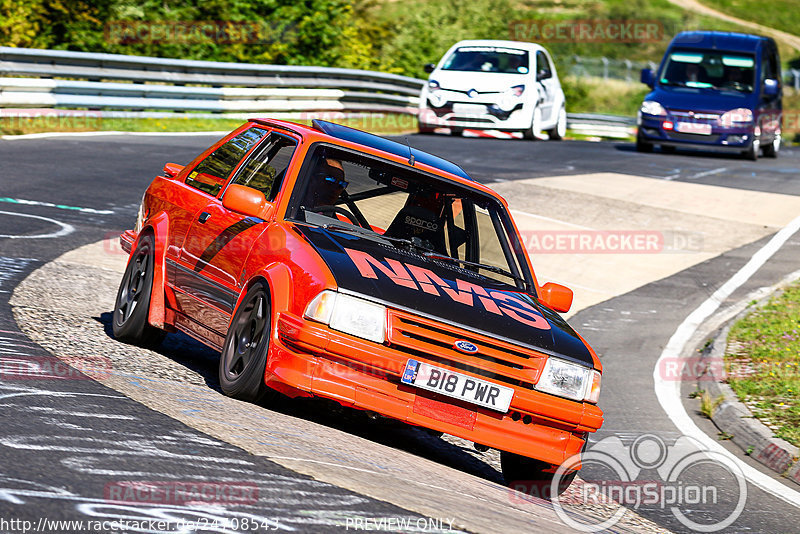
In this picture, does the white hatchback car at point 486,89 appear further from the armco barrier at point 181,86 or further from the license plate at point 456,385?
the license plate at point 456,385

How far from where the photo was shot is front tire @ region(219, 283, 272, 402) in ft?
18.3

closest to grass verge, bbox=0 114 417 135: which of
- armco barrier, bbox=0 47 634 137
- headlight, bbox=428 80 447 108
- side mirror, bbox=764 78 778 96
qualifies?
armco barrier, bbox=0 47 634 137

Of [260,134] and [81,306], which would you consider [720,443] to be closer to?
[260,134]

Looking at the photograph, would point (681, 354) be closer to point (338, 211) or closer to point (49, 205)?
point (338, 211)

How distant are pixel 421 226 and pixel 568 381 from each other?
1530 mm

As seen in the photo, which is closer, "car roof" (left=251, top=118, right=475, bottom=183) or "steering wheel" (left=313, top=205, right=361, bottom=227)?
"steering wheel" (left=313, top=205, right=361, bottom=227)

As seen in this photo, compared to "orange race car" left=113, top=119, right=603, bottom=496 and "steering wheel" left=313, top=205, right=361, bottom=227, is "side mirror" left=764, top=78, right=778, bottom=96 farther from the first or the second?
"steering wheel" left=313, top=205, right=361, bottom=227

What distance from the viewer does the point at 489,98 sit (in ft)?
73.9

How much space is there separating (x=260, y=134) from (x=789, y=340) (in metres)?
5.37

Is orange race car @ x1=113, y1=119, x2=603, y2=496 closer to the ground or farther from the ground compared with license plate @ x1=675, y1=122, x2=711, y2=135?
farther from the ground

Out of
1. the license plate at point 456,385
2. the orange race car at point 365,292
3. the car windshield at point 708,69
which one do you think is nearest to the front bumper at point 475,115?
the car windshield at point 708,69

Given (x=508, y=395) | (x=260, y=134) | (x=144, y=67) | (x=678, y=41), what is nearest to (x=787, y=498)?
(x=508, y=395)

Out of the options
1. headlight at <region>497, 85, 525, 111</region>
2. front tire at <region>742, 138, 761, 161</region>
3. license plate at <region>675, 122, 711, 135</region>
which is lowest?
front tire at <region>742, 138, 761, 161</region>

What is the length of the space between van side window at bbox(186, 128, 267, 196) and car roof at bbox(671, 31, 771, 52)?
59.3ft
